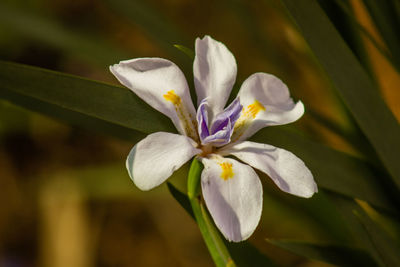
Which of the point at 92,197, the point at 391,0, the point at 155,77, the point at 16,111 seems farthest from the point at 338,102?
the point at 16,111

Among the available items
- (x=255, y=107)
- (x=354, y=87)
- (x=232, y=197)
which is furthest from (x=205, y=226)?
(x=354, y=87)

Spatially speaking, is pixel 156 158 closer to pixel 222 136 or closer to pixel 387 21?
pixel 222 136

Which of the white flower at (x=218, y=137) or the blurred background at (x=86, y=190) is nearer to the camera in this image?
the white flower at (x=218, y=137)

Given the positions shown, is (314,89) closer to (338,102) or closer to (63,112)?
(338,102)

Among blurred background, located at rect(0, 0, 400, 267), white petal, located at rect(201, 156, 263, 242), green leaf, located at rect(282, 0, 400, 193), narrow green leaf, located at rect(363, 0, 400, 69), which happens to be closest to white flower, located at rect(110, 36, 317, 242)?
white petal, located at rect(201, 156, 263, 242)

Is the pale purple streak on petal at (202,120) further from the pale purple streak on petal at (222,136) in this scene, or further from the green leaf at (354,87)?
the green leaf at (354,87)

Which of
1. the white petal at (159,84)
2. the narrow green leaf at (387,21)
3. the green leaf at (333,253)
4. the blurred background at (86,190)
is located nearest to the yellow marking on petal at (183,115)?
the white petal at (159,84)
